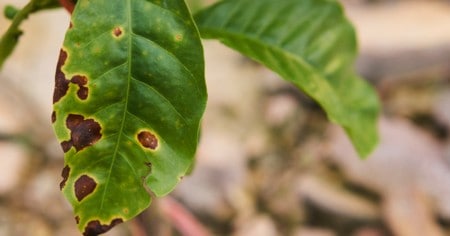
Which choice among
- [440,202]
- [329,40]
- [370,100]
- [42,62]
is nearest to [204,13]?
[329,40]

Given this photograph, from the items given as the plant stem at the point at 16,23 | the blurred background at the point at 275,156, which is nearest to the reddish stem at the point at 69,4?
the plant stem at the point at 16,23

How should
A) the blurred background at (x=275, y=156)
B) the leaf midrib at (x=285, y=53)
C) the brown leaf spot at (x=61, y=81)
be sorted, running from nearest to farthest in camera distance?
the brown leaf spot at (x=61, y=81) → the leaf midrib at (x=285, y=53) → the blurred background at (x=275, y=156)

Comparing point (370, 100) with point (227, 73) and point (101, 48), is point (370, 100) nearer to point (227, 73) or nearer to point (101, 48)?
point (101, 48)

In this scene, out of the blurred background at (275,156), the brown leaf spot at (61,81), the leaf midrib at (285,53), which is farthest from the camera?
the blurred background at (275,156)

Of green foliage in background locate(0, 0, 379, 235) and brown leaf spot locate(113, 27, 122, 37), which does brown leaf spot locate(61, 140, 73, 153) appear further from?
brown leaf spot locate(113, 27, 122, 37)

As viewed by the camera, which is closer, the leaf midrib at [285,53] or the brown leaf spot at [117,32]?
the brown leaf spot at [117,32]

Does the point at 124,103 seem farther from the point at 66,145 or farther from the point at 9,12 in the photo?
the point at 9,12

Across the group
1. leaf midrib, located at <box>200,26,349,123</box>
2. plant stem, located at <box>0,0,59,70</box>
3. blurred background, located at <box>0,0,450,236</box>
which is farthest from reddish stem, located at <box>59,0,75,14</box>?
blurred background, located at <box>0,0,450,236</box>

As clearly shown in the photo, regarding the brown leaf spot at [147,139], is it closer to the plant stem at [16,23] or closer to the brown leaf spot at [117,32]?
the brown leaf spot at [117,32]
